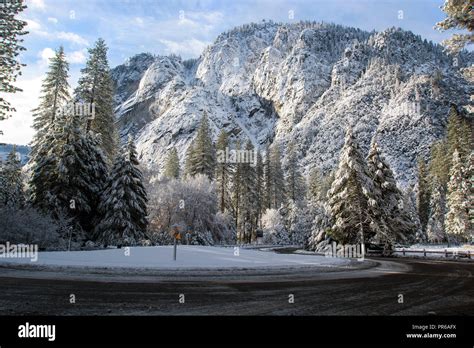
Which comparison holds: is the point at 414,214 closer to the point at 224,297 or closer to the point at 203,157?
the point at 203,157

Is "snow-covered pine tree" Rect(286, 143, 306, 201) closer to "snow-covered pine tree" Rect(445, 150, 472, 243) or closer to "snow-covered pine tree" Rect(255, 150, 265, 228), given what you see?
"snow-covered pine tree" Rect(255, 150, 265, 228)

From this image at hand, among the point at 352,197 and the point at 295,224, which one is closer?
the point at 352,197

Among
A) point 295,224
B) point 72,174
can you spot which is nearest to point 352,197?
point 72,174

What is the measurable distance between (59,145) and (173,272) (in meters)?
24.6

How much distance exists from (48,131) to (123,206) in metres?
10.6

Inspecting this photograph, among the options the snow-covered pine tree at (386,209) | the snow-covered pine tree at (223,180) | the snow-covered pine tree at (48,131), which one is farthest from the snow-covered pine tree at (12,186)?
the snow-covered pine tree at (386,209)

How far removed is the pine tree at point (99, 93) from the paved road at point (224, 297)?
30434 mm

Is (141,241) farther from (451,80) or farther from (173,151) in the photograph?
(451,80)

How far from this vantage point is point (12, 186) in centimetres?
3912

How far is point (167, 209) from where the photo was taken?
47406mm

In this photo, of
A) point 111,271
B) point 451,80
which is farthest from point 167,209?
point 451,80

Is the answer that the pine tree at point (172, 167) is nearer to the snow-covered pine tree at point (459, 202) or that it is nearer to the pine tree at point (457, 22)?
the snow-covered pine tree at point (459, 202)

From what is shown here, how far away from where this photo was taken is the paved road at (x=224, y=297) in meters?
8.21
